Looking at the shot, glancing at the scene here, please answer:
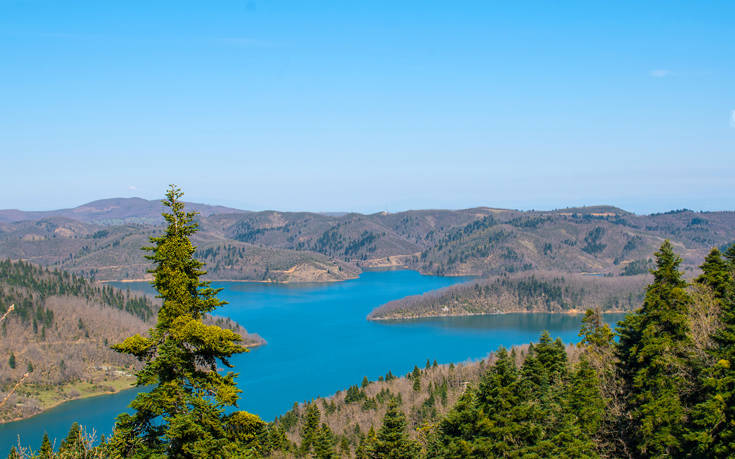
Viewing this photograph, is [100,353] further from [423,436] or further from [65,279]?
[423,436]

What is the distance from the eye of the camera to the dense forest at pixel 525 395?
11760mm

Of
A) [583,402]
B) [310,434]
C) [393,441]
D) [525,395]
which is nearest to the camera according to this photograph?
[525,395]

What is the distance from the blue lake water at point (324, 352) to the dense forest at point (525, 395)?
222ft

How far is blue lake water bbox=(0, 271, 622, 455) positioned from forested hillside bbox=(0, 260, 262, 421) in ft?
23.1

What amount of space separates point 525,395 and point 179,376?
15224 mm

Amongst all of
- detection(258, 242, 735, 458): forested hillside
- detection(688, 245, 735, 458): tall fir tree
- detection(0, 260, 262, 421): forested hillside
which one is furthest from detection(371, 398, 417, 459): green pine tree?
detection(0, 260, 262, 421): forested hillside

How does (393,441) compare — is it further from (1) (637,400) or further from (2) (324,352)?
(2) (324,352)

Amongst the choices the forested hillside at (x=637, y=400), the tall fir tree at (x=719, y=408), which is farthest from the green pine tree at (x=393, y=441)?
the tall fir tree at (x=719, y=408)

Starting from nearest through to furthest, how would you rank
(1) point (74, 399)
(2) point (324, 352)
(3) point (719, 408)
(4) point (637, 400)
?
1. (3) point (719, 408)
2. (4) point (637, 400)
3. (1) point (74, 399)
4. (2) point (324, 352)

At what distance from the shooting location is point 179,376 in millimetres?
11953

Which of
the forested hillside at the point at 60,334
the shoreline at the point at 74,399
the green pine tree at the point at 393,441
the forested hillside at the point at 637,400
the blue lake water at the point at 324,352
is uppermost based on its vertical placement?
the forested hillside at the point at 637,400

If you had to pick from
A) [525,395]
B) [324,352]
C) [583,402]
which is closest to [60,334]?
[324,352]

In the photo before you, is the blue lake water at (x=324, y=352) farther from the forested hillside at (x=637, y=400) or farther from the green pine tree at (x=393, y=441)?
the forested hillside at (x=637, y=400)

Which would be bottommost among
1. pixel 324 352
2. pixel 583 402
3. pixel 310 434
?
pixel 324 352
